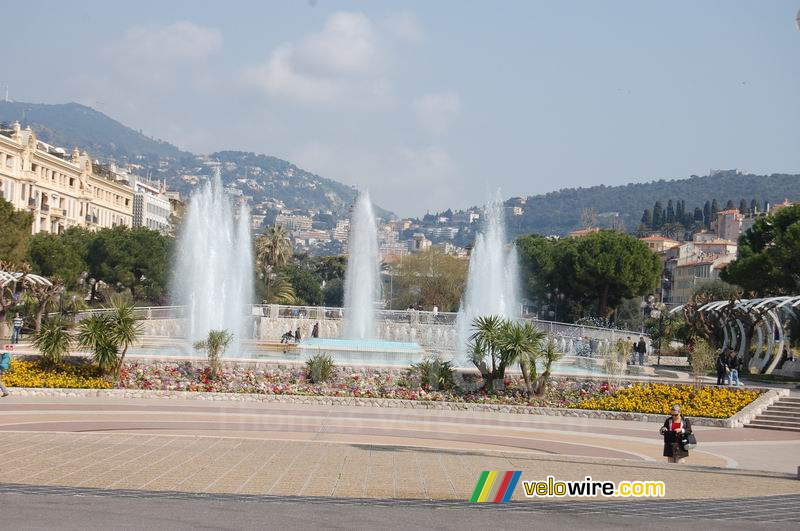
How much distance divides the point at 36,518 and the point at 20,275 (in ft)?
114

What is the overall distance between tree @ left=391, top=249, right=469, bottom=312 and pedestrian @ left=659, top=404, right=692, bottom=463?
69449 mm

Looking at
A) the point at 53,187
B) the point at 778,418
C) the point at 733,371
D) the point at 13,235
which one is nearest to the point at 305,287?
the point at 53,187

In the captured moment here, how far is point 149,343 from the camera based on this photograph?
4344cm

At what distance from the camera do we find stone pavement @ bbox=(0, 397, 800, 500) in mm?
14461

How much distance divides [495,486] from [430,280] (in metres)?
76.8

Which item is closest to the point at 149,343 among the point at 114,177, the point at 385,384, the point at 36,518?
the point at 385,384

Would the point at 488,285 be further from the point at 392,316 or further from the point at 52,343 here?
the point at 52,343

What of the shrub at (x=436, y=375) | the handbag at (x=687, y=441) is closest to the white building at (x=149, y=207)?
the shrub at (x=436, y=375)

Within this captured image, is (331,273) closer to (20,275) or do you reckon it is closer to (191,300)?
(191,300)

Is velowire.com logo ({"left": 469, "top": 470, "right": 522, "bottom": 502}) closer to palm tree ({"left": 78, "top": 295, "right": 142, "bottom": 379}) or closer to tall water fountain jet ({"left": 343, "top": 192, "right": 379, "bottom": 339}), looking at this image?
palm tree ({"left": 78, "top": 295, "right": 142, "bottom": 379})

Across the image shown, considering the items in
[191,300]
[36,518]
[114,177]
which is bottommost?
[36,518]

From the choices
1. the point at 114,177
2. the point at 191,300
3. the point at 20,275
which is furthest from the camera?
the point at 114,177

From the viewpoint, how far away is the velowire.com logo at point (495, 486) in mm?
13781

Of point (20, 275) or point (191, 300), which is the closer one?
point (20, 275)
